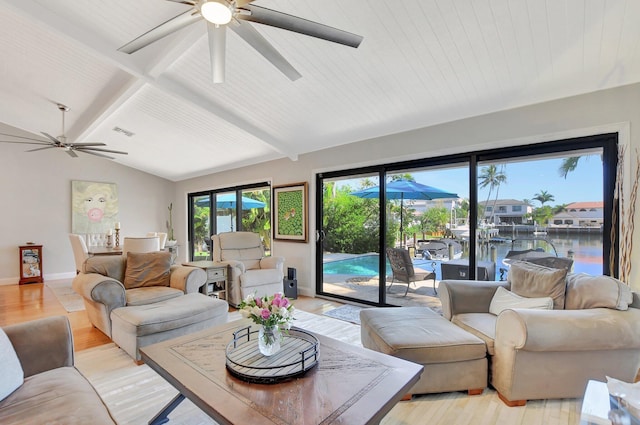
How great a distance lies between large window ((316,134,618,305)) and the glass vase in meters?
2.63

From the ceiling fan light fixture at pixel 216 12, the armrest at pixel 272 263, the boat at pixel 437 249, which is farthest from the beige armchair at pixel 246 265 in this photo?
the ceiling fan light fixture at pixel 216 12

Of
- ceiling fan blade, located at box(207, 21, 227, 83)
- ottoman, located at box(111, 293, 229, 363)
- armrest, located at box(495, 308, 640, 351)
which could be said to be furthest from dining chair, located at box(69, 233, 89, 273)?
armrest, located at box(495, 308, 640, 351)

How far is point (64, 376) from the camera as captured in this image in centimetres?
152

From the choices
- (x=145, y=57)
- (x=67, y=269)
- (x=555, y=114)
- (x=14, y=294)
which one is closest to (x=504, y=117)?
(x=555, y=114)

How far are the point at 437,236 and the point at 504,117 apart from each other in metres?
1.50

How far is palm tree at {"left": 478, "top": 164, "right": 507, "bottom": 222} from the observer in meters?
3.31

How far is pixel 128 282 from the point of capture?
11.2 feet

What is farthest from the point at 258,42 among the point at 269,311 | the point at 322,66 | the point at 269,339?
the point at 269,339

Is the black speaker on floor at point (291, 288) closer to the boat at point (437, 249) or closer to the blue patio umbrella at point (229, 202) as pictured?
the blue patio umbrella at point (229, 202)

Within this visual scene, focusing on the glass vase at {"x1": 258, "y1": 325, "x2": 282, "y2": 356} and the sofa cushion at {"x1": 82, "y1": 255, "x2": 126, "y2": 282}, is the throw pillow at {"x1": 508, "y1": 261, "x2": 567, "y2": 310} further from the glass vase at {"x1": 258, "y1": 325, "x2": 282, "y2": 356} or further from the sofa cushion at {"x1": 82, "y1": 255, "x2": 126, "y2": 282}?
the sofa cushion at {"x1": 82, "y1": 255, "x2": 126, "y2": 282}

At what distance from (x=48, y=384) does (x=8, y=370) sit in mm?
170

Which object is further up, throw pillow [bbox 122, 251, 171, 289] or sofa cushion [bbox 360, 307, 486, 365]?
throw pillow [bbox 122, 251, 171, 289]

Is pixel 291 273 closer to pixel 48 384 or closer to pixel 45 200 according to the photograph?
pixel 48 384

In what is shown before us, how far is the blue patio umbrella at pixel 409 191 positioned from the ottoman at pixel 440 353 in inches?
75.4
